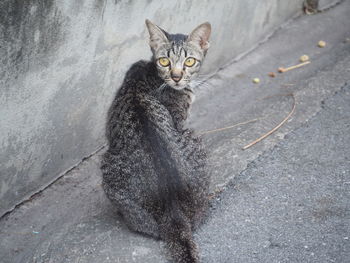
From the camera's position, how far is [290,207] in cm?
335

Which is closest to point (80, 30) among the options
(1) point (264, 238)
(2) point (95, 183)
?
(2) point (95, 183)

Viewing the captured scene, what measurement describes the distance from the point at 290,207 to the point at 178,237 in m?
0.95

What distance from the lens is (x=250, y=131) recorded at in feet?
13.4

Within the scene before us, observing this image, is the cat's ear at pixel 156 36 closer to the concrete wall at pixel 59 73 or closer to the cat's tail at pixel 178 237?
the concrete wall at pixel 59 73

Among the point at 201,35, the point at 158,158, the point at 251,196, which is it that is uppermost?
the point at 201,35

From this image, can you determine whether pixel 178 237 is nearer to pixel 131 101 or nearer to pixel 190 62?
pixel 131 101

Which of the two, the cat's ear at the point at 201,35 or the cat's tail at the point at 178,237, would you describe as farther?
the cat's ear at the point at 201,35

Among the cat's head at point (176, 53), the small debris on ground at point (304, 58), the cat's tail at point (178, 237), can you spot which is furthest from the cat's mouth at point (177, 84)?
the small debris on ground at point (304, 58)

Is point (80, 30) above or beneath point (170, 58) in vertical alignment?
above

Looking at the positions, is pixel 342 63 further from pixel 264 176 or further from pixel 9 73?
pixel 9 73

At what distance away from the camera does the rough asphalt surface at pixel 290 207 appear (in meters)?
3.01

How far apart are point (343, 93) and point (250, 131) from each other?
1188 millimetres

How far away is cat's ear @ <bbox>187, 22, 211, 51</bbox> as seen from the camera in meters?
3.42

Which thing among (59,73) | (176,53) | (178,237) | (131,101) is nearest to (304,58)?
(176,53)
